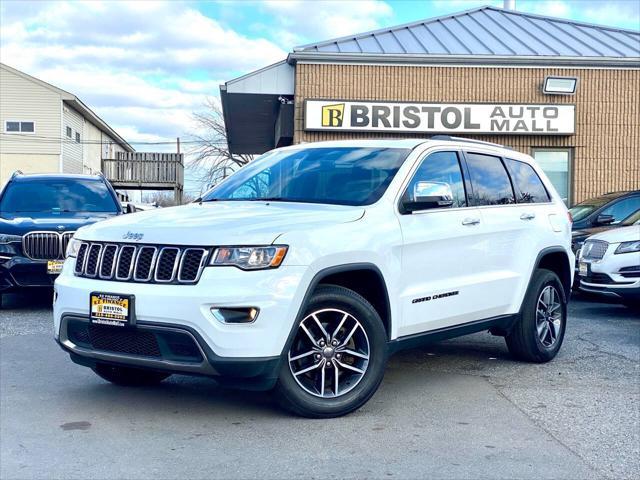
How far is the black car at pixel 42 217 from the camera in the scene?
31.1 ft

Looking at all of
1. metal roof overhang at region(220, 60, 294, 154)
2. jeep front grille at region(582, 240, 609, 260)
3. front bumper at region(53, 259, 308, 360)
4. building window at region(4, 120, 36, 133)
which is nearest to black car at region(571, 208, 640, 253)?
jeep front grille at region(582, 240, 609, 260)

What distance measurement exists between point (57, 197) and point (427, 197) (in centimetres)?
719

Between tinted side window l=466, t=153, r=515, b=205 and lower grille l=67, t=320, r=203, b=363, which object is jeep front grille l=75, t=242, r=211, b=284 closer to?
lower grille l=67, t=320, r=203, b=363

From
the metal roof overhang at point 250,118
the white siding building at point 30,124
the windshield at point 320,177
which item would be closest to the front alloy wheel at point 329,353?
the windshield at point 320,177

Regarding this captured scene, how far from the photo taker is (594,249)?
10.4 meters

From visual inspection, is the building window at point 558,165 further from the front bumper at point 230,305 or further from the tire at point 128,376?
the front bumper at point 230,305

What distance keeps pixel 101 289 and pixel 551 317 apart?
13.5 ft

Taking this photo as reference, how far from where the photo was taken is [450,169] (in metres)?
6.29

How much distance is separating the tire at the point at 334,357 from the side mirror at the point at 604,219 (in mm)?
8168

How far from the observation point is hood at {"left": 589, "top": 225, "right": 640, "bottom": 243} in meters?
10.1

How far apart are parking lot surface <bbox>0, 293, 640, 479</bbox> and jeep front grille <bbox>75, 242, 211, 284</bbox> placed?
3.06 feet

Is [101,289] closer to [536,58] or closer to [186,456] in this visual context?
[186,456]

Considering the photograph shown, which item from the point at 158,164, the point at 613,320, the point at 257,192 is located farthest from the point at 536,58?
the point at 158,164

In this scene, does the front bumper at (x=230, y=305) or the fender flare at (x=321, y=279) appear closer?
the front bumper at (x=230, y=305)
